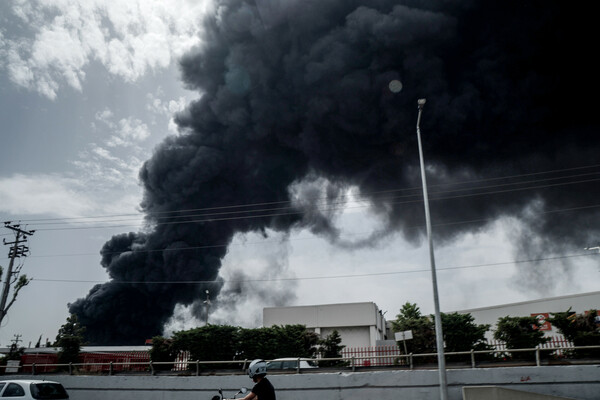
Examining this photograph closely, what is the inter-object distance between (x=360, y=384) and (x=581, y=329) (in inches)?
341

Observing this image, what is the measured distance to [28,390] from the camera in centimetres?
1238

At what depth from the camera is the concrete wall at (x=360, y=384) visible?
14.6m

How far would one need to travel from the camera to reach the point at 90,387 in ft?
65.6

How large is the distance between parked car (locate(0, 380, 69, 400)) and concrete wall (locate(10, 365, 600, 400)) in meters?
6.37

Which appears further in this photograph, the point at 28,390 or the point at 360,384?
the point at 360,384

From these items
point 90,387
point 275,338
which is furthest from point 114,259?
point 275,338

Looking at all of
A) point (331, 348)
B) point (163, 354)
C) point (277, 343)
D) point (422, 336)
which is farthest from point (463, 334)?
point (163, 354)

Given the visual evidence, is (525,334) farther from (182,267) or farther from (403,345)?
(182,267)

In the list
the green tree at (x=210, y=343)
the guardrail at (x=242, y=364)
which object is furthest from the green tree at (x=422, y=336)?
the green tree at (x=210, y=343)

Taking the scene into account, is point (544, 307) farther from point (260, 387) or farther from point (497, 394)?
point (260, 387)

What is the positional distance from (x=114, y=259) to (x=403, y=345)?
5071 centimetres

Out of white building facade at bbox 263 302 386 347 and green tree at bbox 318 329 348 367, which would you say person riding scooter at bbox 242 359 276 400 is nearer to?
green tree at bbox 318 329 348 367

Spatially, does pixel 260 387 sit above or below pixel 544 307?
A: below

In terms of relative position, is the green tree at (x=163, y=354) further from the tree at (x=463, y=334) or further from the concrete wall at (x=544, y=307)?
the concrete wall at (x=544, y=307)
